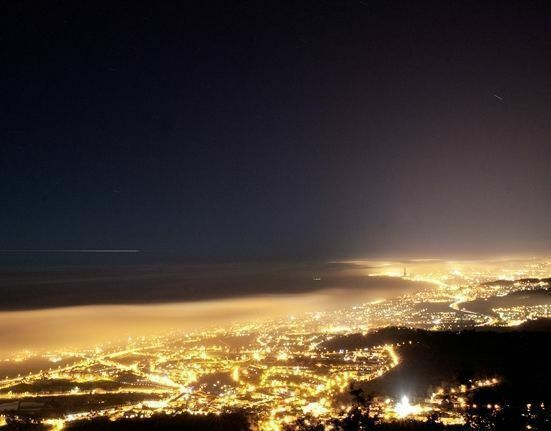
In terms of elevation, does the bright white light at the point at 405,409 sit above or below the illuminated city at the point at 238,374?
above

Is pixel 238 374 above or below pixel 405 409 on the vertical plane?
below

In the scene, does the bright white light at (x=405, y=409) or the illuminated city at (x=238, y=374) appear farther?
the illuminated city at (x=238, y=374)

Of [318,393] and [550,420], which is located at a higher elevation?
[550,420]

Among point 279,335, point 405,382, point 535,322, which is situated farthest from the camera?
point 279,335

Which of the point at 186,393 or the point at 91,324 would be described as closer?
the point at 186,393

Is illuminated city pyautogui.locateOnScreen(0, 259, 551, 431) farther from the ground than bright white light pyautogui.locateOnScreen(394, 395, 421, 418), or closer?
closer

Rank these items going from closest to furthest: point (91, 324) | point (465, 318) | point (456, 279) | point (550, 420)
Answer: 1. point (550, 420)
2. point (465, 318)
3. point (91, 324)
4. point (456, 279)

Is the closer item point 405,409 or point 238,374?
point 405,409

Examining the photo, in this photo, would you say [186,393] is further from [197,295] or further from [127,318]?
[197,295]

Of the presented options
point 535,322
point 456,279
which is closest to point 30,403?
point 535,322

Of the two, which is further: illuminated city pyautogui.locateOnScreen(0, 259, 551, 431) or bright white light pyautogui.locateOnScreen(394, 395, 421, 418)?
illuminated city pyautogui.locateOnScreen(0, 259, 551, 431)
